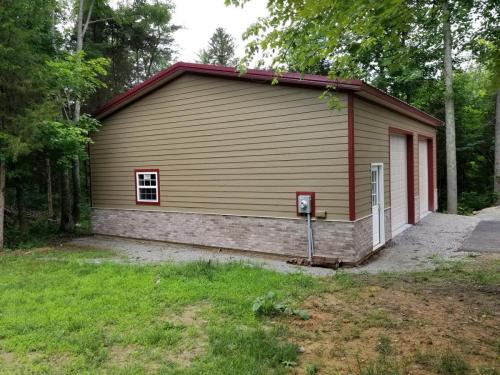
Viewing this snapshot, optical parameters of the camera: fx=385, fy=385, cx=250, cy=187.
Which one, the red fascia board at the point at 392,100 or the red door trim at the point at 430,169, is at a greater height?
the red fascia board at the point at 392,100

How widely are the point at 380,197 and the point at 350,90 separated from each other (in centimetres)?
315

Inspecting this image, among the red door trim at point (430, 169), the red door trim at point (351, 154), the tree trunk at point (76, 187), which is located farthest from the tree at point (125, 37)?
the red door trim at point (430, 169)

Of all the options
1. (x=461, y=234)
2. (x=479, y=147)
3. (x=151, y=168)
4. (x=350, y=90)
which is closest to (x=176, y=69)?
(x=151, y=168)

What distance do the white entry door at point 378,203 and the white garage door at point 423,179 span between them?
5.03 meters

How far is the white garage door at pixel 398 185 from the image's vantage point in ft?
35.5

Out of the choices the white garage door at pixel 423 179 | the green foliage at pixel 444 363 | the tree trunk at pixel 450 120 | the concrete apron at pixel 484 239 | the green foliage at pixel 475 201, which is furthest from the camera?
the green foliage at pixel 475 201

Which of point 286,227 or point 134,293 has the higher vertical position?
point 286,227

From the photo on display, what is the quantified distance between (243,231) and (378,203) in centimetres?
334

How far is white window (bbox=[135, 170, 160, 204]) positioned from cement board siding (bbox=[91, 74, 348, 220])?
177 millimetres

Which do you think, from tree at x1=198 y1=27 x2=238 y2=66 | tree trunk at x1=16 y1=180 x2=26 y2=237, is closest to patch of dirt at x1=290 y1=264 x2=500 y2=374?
tree trunk at x1=16 y1=180 x2=26 y2=237

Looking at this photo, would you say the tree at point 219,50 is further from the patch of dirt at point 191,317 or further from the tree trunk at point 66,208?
the patch of dirt at point 191,317

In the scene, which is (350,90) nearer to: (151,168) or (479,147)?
(151,168)

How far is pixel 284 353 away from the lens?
3.78 m

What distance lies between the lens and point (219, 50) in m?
37.4
